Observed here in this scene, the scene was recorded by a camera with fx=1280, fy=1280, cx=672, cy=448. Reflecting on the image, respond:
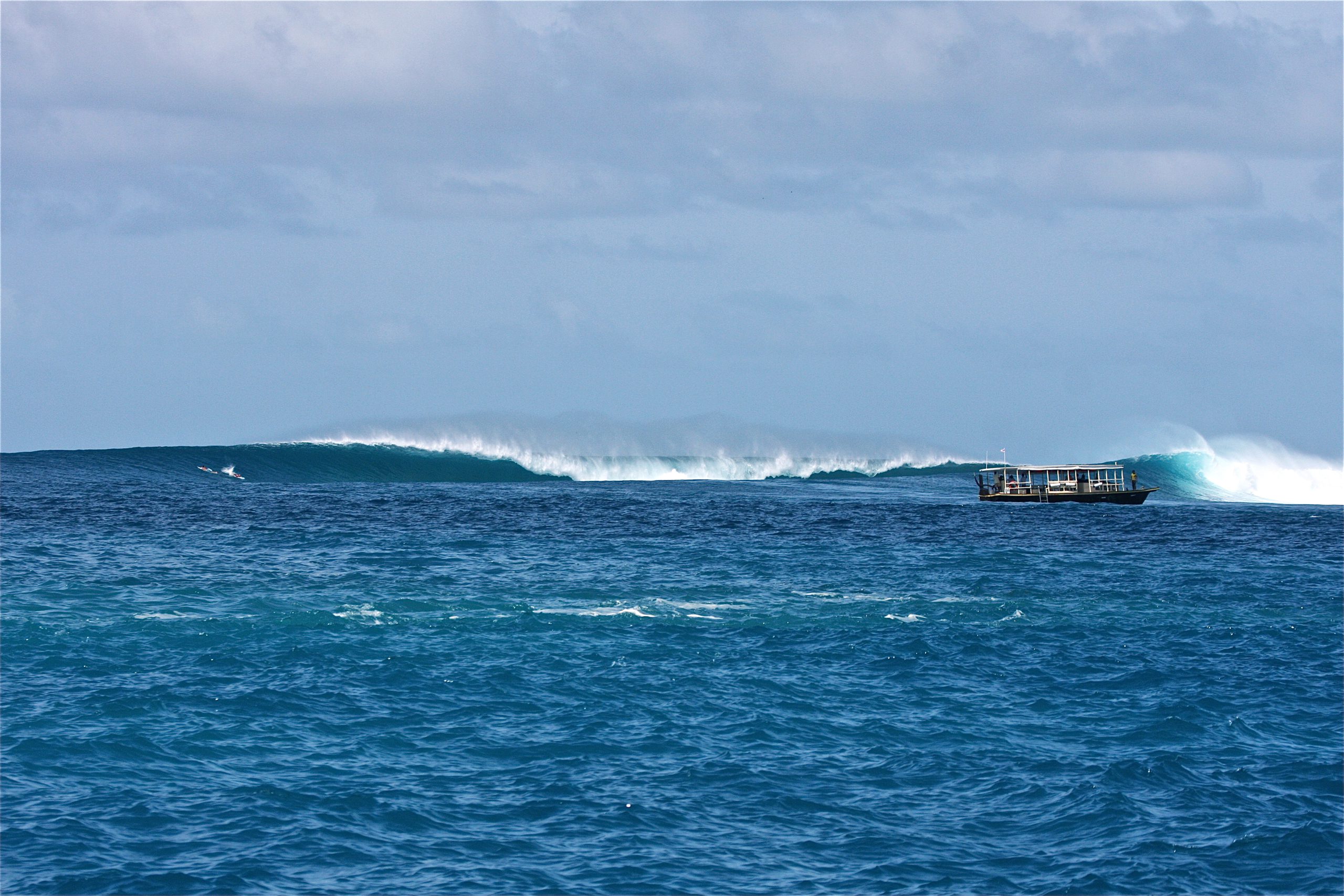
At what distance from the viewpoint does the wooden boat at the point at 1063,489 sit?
90.8 meters

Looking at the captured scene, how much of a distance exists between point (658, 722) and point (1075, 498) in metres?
70.6

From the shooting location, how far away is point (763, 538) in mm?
60562

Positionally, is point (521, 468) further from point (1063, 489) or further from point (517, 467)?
Result: point (1063, 489)

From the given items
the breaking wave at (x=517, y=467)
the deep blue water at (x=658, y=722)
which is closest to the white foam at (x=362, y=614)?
the deep blue water at (x=658, y=722)

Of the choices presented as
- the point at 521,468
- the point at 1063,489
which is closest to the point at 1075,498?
the point at 1063,489

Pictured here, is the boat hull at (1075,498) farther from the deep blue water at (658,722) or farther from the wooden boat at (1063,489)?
the deep blue water at (658,722)

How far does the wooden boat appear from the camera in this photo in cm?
9081

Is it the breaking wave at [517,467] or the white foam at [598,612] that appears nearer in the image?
the white foam at [598,612]

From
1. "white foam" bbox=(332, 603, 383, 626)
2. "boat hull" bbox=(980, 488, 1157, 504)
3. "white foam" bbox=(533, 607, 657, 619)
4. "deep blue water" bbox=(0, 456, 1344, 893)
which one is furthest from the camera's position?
"boat hull" bbox=(980, 488, 1157, 504)

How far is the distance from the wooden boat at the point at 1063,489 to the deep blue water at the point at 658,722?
122 ft

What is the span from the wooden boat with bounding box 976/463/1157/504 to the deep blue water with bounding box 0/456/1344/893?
122 feet

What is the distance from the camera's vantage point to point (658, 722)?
26.9 m

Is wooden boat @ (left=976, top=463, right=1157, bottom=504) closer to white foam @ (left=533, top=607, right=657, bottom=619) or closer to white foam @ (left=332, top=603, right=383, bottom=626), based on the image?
white foam @ (left=533, top=607, right=657, bottom=619)

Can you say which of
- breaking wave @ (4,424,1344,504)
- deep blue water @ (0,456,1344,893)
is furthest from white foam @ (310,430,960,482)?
deep blue water @ (0,456,1344,893)
